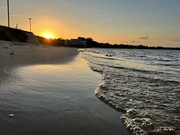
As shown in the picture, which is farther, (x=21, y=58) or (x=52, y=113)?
(x=21, y=58)

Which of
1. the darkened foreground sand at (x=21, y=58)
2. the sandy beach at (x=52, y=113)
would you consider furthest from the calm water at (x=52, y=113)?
the darkened foreground sand at (x=21, y=58)

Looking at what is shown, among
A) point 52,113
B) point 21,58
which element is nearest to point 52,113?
point 52,113

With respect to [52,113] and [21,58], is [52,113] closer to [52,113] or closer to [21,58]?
[52,113]

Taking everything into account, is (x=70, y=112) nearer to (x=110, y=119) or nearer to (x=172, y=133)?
(x=110, y=119)

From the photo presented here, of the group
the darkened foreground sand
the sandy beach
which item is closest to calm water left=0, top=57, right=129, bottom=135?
the sandy beach

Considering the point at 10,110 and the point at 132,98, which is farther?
the point at 132,98

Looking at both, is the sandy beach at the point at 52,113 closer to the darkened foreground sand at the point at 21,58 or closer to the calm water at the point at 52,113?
the calm water at the point at 52,113

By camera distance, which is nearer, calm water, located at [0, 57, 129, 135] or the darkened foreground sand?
calm water, located at [0, 57, 129, 135]

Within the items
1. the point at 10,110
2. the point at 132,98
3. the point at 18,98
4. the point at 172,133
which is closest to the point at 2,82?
the point at 18,98

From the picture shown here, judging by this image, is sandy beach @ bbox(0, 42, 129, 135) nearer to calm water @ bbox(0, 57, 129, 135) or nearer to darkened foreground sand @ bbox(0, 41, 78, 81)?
calm water @ bbox(0, 57, 129, 135)

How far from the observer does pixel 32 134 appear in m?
3.53

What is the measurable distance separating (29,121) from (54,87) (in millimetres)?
3163

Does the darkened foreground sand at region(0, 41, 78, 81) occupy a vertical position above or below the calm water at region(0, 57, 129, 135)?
above

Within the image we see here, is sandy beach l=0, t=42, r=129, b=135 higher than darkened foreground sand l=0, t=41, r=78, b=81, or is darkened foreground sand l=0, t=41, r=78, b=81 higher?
darkened foreground sand l=0, t=41, r=78, b=81
